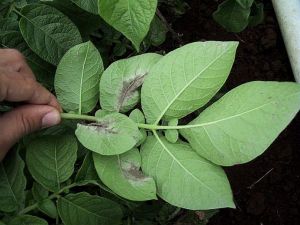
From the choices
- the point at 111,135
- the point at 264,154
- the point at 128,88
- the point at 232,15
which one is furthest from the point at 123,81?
the point at 264,154

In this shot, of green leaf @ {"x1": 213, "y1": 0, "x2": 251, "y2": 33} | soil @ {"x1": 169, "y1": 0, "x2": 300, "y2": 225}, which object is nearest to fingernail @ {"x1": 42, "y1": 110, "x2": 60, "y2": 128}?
green leaf @ {"x1": 213, "y1": 0, "x2": 251, "y2": 33}

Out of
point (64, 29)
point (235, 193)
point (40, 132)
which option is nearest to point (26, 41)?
point (64, 29)

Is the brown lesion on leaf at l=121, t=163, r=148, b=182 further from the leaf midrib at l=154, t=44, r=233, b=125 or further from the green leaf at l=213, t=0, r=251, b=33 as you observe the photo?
the green leaf at l=213, t=0, r=251, b=33

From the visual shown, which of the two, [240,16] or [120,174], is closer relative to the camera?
[120,174]

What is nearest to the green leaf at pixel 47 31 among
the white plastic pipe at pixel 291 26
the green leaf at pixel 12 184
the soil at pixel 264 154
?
the green leaf at pixel 12 184

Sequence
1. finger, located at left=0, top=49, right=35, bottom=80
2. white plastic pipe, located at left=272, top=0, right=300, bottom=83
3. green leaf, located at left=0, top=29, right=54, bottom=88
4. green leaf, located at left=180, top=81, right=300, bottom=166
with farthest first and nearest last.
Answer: white plastic pipe, located at left=272, top=0, right=300, bottom=83
green leaf, located at left=0, top=29, right=54, bottom=88
finger, located at left=0, top=49, right=35, bottom=80
green leaf, located at left=180, top=81, right=300, bottom=166

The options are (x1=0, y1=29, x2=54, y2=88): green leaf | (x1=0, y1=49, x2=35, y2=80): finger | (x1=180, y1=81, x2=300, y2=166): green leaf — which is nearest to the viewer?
(x1=180, y1=81, x2=300, y2=166): green leaf

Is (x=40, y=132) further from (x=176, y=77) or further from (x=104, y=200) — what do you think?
(x=176, y=77)
